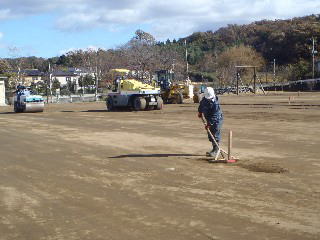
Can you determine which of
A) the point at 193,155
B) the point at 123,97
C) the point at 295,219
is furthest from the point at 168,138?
the point at 123,97

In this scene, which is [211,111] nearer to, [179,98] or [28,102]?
[28,102]

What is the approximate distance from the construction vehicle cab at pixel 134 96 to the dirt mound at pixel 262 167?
66.3ft

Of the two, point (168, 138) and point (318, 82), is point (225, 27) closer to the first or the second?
point (318, 82)

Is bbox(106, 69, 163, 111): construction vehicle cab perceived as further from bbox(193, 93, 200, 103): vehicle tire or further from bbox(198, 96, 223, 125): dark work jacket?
bbox(198, 96, 223, 125): dark work jacket

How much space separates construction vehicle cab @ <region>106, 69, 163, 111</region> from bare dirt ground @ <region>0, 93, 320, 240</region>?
48.2 feet

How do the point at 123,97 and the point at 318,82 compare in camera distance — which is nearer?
the point at 123,97

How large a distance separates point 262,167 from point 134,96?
21.4 m

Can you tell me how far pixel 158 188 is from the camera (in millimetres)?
8891

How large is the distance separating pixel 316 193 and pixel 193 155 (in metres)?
4.70

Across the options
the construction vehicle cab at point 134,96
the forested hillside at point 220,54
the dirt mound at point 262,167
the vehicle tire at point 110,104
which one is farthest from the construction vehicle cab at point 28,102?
the forested hillside at point 220,54

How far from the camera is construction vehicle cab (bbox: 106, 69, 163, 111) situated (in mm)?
31344

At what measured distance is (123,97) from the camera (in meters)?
31.8

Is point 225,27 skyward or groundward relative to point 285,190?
skyward

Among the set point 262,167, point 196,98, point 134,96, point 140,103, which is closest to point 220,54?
point 196,98
